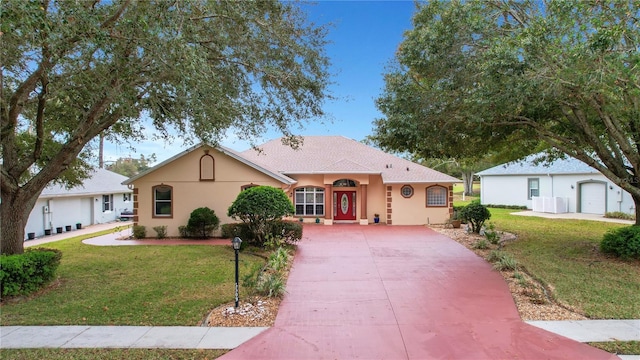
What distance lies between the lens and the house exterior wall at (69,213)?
64.5 feet

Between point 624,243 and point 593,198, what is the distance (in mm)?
16380

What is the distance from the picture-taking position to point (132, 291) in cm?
776

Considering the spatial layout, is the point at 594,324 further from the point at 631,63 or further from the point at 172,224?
the point at 172,224

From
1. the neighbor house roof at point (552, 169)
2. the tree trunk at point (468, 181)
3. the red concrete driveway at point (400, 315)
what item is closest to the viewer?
the red concrete driveway at point (400, 315)

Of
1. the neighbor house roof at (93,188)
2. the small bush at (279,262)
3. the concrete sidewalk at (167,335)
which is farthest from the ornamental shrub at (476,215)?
the neighbor house roof at (93,188)

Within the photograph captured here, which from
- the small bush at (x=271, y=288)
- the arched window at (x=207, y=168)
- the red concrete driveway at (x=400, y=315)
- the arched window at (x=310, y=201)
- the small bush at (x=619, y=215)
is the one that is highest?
the arched window at (x=207, y=168)

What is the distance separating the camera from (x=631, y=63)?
6.78m

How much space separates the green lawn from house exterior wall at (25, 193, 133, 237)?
71.6 feet

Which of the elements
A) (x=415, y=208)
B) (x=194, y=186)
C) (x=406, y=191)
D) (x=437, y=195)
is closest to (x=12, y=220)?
(x=194, y=186)

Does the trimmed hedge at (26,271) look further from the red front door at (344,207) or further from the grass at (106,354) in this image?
the red front door at (344,207)

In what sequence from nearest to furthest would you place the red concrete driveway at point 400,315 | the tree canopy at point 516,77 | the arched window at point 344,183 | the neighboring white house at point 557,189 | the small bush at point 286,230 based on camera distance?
the red concrete driveway at point 400,315 < the tree canopy at point 516,77 < the small bush at point 286,230 < the arched window at point 344,183 < the neighboring white house at point 557,189

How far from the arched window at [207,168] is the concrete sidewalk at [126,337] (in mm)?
10653

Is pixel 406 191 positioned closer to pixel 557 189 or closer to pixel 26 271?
pixel 557 189

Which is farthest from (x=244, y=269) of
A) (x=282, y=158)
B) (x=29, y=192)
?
(x=282, y=158)
